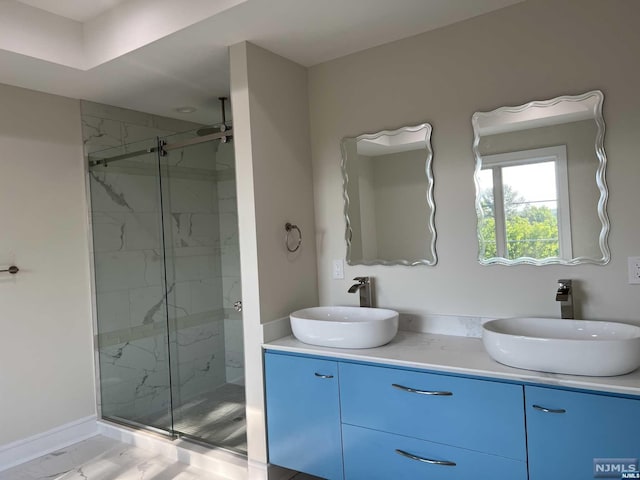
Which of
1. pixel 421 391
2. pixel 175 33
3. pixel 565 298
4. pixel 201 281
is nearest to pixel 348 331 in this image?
pixel 421 391

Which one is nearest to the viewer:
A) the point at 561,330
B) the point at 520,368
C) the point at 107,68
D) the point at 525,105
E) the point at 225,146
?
the point at 520,368

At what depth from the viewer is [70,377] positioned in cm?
313

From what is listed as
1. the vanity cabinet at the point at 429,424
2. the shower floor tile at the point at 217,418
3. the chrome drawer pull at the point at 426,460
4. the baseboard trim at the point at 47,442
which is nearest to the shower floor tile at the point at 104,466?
the baseboard trim at the point at 47,442

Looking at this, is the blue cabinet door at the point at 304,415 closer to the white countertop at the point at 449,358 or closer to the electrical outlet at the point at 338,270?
the white countertop at the point at 449,358

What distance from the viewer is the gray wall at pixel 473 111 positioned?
2.01 metres

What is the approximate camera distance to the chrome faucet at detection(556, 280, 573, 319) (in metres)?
2.00

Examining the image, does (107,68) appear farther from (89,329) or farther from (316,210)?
(89,329)

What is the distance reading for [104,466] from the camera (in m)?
2.76

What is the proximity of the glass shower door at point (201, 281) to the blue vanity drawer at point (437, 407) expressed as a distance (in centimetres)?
114

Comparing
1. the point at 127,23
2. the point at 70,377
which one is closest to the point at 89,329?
the point at 70,377

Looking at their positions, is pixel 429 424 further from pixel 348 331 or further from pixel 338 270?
pixel 338 270

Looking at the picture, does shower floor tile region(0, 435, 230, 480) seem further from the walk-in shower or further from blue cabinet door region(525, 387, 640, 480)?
blue cabinet door region(525, 387, 640, 480)

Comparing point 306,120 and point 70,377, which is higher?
point 306,120

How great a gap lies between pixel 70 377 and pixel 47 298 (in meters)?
0.55
